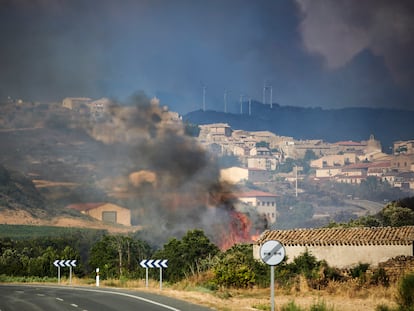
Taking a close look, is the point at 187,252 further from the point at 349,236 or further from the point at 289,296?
the point at 289,296

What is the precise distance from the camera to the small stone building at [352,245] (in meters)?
76.8

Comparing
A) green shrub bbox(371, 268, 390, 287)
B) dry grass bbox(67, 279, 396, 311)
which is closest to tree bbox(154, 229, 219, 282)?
green shrub bbox(371, 268, 390, 287)

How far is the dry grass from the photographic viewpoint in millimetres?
40088

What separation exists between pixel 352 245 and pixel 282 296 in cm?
2853

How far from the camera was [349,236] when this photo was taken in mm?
81312

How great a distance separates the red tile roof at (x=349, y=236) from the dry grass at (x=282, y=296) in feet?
49.9

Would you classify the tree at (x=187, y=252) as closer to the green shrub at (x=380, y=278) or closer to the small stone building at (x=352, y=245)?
the small stone building at (x=352, y=245)

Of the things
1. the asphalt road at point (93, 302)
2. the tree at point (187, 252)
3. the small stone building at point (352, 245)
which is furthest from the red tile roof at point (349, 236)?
the asphalt road at point (93, 302)

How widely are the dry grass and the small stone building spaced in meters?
14.8

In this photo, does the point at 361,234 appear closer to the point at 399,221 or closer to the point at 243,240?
the point at 399,221

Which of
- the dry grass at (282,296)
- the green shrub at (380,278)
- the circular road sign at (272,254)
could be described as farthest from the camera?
the green shrub at (380,278)

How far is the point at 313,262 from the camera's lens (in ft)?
258

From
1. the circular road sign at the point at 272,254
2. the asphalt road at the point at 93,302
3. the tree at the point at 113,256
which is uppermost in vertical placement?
the tree at the point at 113,256

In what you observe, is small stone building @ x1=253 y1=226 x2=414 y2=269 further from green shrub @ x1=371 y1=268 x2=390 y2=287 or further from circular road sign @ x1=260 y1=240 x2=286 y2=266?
circular road sign @ x1=260 y1=240 x2=286 y2=266
